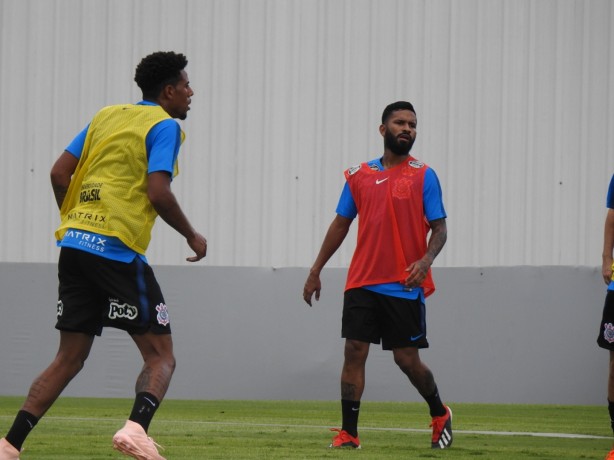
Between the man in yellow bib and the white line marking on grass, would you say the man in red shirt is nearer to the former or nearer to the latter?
the white line marking on grass

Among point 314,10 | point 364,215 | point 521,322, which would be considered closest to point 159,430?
point 364,215

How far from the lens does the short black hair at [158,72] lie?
5.03 meters

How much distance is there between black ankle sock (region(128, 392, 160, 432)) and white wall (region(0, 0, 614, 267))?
7.68 meters

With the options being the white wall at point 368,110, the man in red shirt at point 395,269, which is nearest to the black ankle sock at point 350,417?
the man in red shirt at point 395,269

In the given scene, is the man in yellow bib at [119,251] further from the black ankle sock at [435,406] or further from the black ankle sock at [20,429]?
the black ankle sock at [435,406]

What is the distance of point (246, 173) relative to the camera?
1245 cm

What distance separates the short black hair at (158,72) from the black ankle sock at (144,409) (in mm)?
1261

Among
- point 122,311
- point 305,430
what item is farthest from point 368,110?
point 122,311

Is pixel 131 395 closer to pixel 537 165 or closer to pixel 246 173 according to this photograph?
pixel 246 173

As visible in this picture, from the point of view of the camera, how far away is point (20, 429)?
4.74m

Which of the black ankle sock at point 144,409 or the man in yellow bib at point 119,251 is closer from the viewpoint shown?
the black ankle sock at point 144,409

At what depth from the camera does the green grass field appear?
5.98 m

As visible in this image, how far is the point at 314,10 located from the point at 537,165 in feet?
9.19

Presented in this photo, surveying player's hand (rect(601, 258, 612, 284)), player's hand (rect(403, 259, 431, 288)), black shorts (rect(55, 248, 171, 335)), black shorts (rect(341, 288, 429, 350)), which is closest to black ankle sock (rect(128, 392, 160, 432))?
black shorts (rect(55, 248, 171, 335))
